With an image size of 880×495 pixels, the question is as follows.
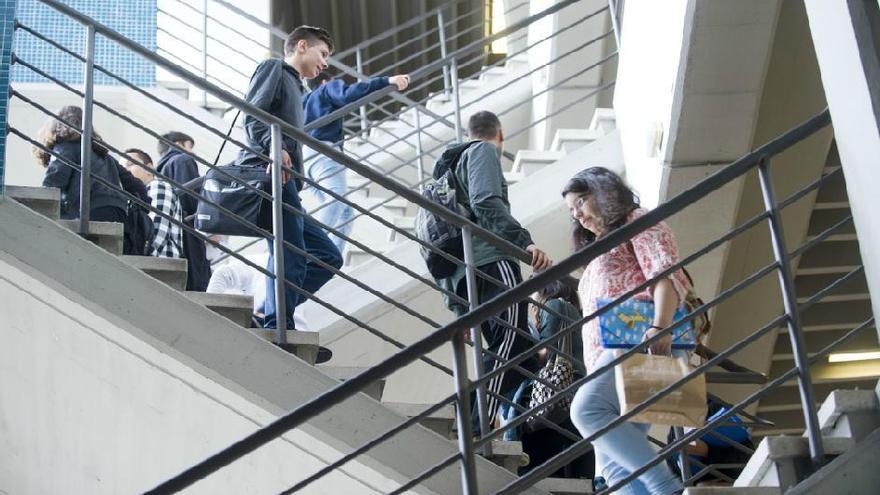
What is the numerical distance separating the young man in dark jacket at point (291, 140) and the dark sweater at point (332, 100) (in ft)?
2.31

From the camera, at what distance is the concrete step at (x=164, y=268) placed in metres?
4.69

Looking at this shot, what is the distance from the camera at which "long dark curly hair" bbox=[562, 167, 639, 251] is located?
13.7 ft

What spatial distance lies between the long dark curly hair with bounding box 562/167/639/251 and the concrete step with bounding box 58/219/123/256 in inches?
59.6

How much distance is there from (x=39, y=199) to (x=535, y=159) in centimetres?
304

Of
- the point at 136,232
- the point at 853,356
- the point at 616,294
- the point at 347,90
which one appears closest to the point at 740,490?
the point at 616,294

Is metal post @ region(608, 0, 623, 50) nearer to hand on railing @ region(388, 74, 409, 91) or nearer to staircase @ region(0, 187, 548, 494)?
hand on railing @ region(388, 74, 409, 91)

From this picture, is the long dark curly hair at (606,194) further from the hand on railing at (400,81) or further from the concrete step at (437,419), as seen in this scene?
the hand on railing at (400,81)

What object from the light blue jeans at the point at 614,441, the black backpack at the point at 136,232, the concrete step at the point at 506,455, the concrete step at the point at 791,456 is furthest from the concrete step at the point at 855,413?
the black backpack at the point at 136,232

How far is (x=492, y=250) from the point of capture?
5.11 m

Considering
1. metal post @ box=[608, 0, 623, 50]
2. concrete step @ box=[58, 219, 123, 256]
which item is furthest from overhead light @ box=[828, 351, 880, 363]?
concrete step @ box=[58, 219, 123, 256]

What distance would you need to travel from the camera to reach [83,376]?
17.8ft

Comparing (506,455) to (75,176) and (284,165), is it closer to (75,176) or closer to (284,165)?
(284,165)

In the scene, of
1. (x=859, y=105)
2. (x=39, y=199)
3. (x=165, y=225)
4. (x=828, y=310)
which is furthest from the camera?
(x=828, y=310)

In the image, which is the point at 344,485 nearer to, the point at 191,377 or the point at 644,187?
the point at 191,377
